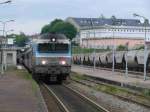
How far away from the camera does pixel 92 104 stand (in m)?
24.3

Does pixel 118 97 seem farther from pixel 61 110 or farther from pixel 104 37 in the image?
pixel 104 37

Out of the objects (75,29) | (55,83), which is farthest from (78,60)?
(55,83)

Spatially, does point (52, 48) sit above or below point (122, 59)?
above

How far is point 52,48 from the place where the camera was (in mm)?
39250

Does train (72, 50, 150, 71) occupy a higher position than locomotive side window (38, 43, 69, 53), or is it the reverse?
locomotive side window (38, 43, 69, 53)

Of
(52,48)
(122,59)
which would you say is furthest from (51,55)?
(122,59)

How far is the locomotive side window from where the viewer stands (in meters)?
39.1

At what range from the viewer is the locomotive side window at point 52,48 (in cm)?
3914

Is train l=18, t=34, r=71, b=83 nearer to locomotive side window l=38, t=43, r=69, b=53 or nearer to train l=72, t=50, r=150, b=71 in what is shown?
locomotive side window l=38, t=43, r=69, b=53

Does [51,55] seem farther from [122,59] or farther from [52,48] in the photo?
[122,59]

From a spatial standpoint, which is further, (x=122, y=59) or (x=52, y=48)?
(x=122, y=59)

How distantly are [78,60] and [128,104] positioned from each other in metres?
93.7

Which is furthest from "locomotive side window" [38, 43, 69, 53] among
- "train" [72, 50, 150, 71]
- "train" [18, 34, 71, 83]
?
"train" [72, 50, 150, 71]

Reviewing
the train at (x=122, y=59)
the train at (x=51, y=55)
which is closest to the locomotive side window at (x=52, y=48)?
the train at (x=51, y=55)
